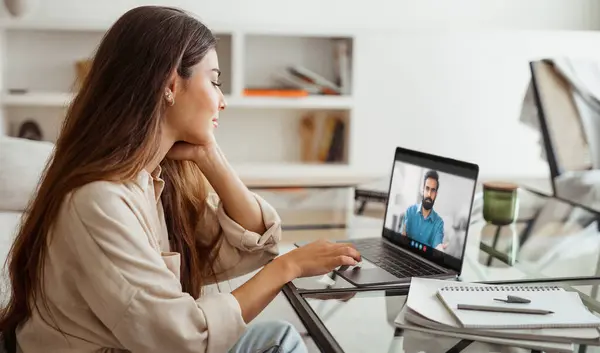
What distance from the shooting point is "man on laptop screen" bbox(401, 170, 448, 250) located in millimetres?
1492

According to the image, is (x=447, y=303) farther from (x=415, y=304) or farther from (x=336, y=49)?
(x=336, y=49)

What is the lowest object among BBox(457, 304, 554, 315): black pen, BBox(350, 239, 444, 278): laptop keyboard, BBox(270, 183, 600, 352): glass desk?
BBox(270, 183, 600, 352): glass desk

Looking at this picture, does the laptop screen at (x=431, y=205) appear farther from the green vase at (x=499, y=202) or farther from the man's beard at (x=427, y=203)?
the green vase at (x=499, y=202)

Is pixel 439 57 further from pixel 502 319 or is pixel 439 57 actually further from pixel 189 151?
pixel 502 319

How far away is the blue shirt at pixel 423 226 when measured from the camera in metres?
1.49

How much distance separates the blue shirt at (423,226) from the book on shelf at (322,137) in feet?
7.73

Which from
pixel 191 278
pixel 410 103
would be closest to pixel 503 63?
pixel 410 103

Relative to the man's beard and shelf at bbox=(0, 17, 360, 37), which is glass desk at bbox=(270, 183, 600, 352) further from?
shelf at bbox=(0, 17, 360, 37)

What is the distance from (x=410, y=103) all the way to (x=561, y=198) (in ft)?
5.34

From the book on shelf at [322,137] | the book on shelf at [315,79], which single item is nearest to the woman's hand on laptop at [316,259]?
the book on shelf at [315,79]

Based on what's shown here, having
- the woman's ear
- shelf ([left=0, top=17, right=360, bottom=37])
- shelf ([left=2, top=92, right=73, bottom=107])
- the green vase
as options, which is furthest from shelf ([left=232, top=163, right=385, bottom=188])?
the woman's ear

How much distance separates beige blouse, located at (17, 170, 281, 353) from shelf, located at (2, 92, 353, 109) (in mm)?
2572

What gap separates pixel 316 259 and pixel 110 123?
0.42 metres

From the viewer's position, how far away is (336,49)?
393 cm
